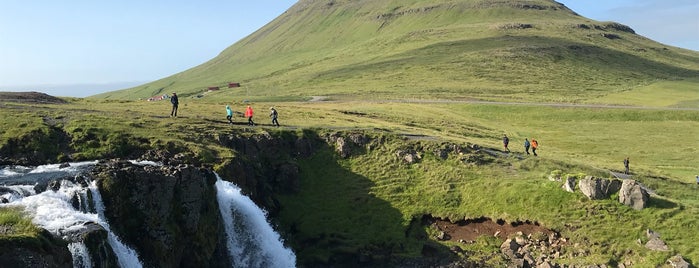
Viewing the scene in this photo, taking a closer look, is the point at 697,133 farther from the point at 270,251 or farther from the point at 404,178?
the point at 270,251

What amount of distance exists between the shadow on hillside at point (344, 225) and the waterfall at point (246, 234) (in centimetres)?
266

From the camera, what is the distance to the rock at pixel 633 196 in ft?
160

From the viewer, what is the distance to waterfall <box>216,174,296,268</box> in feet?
149

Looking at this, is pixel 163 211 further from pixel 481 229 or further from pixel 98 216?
pixel 481 229

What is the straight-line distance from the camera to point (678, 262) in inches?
1674

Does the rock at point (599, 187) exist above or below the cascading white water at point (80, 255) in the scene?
below

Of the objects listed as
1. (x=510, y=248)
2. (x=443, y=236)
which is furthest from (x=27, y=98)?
(x=510, y=248)

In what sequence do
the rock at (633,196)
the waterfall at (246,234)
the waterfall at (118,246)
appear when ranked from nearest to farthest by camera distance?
1. the waterfall at (118,246)
2. the waterfall at (246,234)
3. the rock at (633,196)

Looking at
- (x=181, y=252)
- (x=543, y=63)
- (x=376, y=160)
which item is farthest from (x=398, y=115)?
(x=543, y=63)

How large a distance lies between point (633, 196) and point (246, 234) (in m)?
34.9

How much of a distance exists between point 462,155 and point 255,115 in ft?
104

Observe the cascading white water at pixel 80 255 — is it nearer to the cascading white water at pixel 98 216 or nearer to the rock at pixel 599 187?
the cascading white water at pixel 98 216

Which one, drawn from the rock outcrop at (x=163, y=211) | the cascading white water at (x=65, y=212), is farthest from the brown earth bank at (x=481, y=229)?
the cascading white water at (x=65, y=212)

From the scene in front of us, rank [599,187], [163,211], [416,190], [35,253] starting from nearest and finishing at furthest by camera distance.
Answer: [35,253]
[163,211]
[599,187]
[416,190]
